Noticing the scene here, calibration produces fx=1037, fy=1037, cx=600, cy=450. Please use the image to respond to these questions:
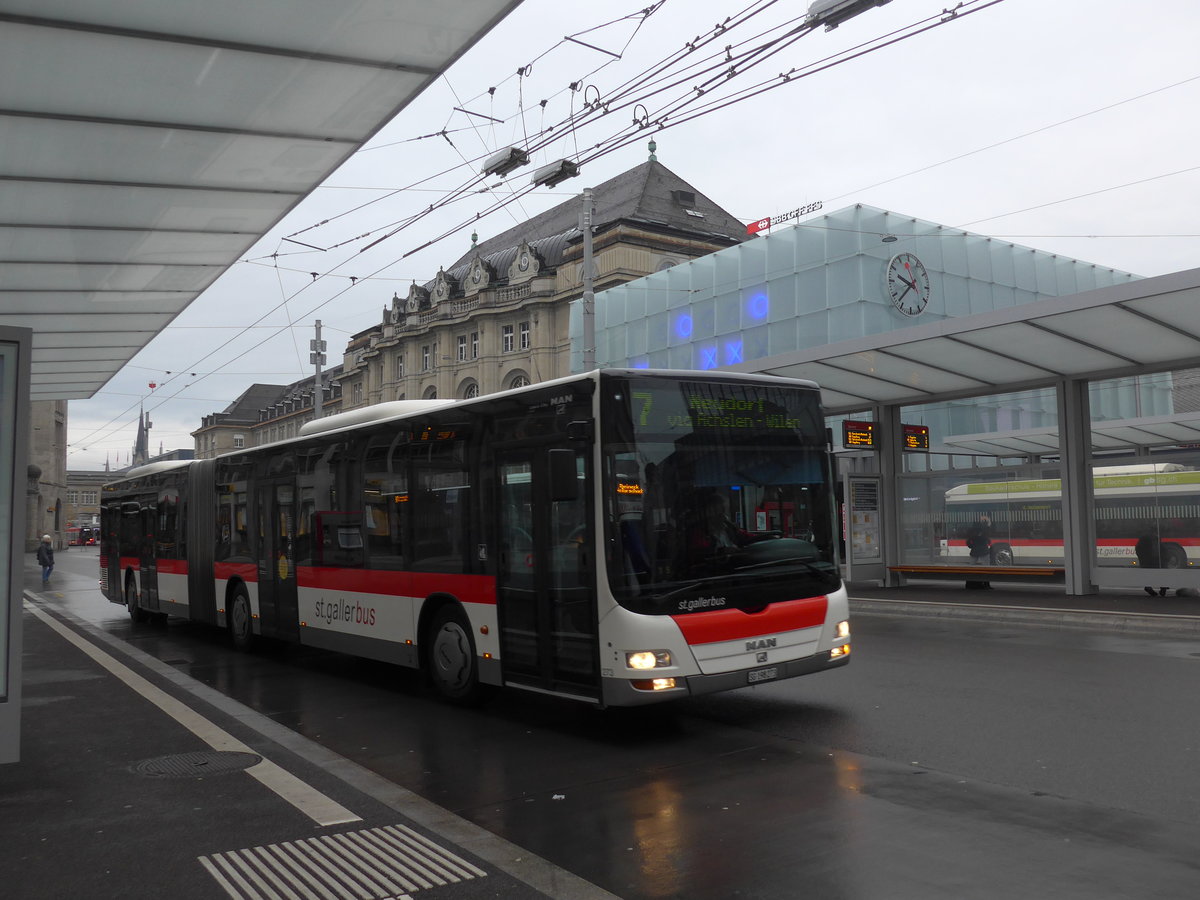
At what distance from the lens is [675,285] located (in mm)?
39219

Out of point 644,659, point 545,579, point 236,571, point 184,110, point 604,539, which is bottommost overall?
point 644,659

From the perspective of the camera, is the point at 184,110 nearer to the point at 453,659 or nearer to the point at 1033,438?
the point at 453,659

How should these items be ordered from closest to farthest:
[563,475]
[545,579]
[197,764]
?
[197,764], [563,475], [545,579]

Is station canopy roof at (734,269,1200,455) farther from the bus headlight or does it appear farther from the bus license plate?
the bus headlight

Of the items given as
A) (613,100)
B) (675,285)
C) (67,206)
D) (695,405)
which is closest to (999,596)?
(613,100)

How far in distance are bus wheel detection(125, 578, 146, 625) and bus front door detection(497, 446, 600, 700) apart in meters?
13.0

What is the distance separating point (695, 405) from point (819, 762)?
9.00 feet

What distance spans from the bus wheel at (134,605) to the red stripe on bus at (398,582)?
27.5ft

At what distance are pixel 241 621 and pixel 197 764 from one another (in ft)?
24.2

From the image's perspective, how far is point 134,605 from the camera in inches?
750

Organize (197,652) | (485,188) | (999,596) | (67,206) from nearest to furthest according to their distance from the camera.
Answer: (67,206)
(197,652)
(485,188)
(999,596)

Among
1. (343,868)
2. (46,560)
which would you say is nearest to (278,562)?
(343,868)

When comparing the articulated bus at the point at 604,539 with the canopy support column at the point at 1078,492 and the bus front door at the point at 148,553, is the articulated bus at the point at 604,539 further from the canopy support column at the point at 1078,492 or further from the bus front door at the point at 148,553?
the canopy support column at the point at 1078,492

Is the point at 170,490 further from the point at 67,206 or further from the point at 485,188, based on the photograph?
the point at 67,206
